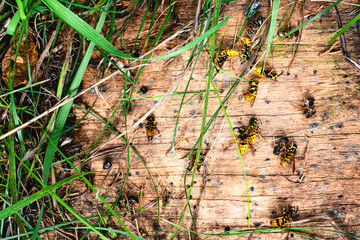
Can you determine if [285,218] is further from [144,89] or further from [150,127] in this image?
[144,89]

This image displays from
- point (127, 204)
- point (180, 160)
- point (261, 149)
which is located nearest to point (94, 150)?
point (127, 204)

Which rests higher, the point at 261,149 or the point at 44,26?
the point at 44,26

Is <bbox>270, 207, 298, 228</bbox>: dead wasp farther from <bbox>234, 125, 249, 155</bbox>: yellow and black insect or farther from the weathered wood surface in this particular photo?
<bbox>234, 125, 249, 155</bbox>: yellow and black insect

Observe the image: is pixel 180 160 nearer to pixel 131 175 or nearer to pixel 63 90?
pixel 131 175

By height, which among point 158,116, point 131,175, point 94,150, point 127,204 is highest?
point 158,116

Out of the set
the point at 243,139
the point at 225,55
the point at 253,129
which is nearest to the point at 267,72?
the point at 225,55

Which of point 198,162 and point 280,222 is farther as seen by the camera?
point 198,162

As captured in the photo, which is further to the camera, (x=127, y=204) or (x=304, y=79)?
(x=127, y=204)
